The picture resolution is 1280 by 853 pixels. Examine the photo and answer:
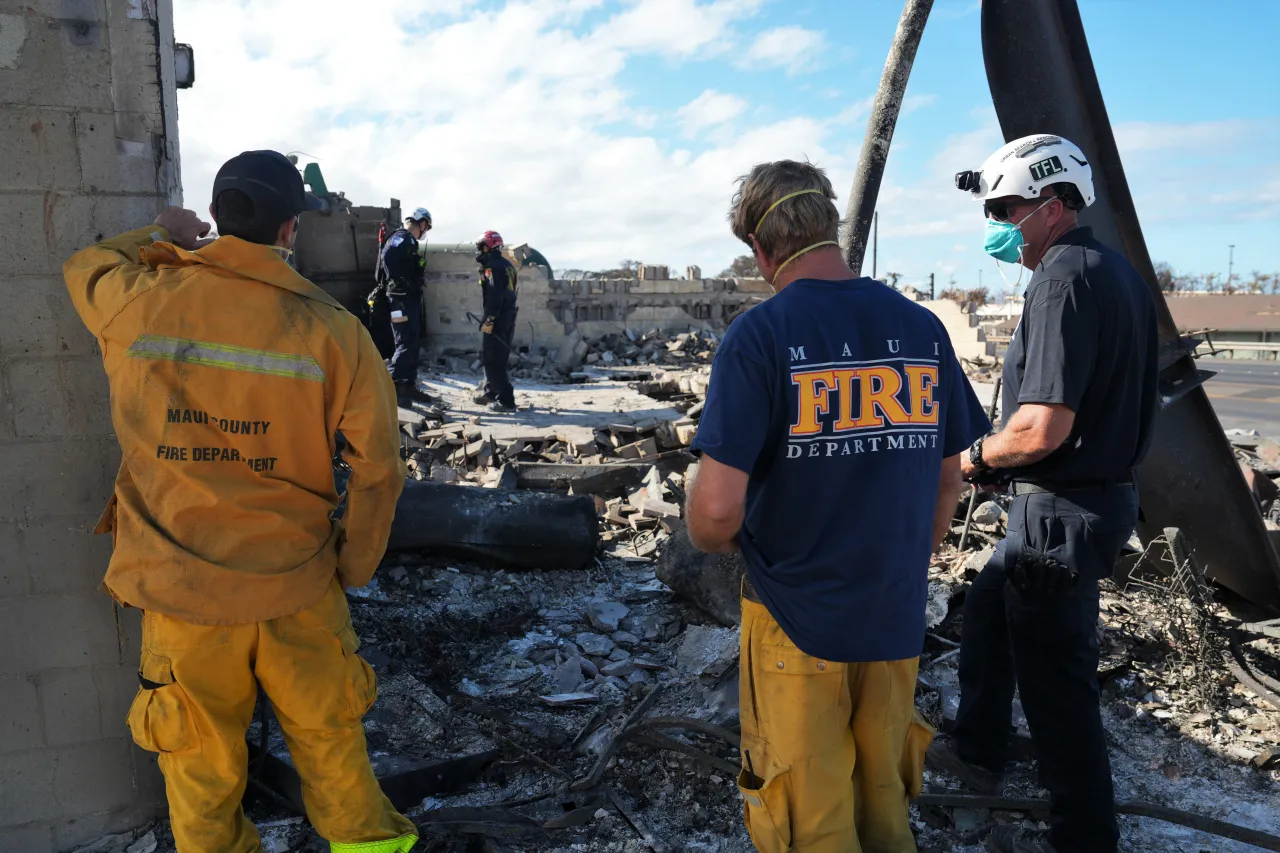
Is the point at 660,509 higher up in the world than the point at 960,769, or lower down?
higher up

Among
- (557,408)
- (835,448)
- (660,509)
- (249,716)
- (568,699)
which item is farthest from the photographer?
(557,408)

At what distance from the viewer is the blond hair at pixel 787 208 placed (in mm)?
1922

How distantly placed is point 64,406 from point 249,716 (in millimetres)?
1100

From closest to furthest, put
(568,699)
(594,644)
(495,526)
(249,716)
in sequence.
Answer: (249,716) < (568,699) < (594,644) < (495,526)

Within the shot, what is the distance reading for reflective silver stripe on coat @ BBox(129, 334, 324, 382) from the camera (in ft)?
6.72

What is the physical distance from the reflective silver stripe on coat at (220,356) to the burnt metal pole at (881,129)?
1.98 m

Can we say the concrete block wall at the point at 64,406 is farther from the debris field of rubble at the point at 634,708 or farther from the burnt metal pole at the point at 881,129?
the burnt metal pole at the point at 881,129

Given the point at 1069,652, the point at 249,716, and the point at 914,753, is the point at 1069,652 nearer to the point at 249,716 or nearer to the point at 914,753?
the point at 914,753

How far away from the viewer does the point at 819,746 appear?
6.29ft

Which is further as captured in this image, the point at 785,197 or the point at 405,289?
the point at 405,289

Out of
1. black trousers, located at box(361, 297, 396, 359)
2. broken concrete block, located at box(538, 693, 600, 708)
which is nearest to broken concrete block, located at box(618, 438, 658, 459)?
broken concrete block, located at box(538, 693, 600, 708)

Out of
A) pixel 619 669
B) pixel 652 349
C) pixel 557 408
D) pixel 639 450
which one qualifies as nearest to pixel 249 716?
pixel 619 669

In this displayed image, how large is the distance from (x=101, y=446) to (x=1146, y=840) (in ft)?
11.5

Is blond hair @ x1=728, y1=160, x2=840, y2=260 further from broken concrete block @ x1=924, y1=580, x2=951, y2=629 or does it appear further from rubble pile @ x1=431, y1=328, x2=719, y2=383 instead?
rubble pile @ x1=431, y1=328, x2=719, y2=383
